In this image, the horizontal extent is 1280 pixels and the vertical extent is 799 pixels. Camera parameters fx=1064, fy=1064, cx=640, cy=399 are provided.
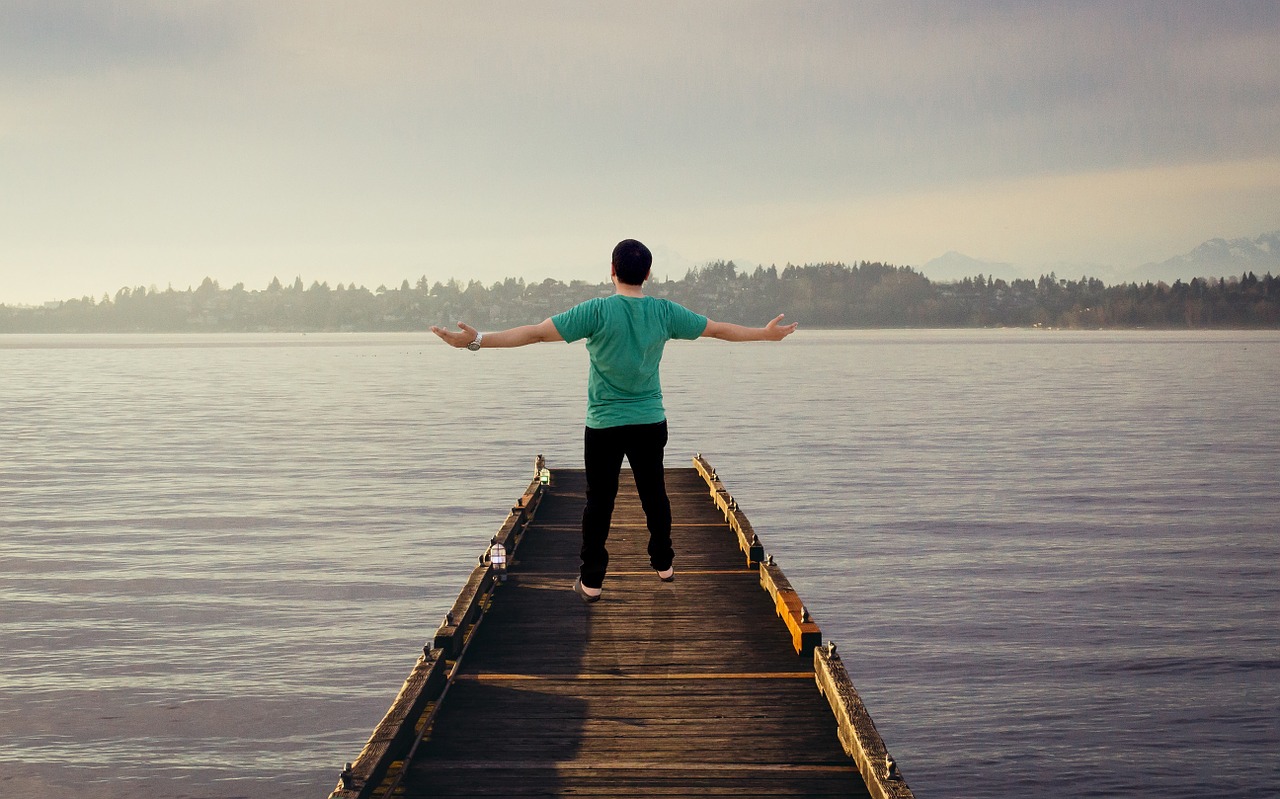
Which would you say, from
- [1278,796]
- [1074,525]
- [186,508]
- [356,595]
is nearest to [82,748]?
[356,595]

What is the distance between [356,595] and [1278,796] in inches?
638

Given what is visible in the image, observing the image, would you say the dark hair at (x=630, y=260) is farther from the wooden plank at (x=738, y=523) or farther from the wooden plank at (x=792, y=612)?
the wooden plank at (x=738, y=523)

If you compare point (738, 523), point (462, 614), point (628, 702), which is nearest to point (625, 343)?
point (628, 702)

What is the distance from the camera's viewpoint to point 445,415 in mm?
72625

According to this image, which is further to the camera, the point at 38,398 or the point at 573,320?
the point at 38,398

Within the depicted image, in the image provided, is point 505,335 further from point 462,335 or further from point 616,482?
point 616,482

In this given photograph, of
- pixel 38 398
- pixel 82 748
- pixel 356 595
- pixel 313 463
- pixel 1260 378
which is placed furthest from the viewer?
pixel 1260 378

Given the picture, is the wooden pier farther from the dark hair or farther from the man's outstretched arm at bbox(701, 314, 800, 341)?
the dark hair

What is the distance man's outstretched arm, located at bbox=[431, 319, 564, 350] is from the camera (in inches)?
293

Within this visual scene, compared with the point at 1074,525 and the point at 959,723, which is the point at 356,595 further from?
the point at 1074,525

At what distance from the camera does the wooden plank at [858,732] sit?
7445mm

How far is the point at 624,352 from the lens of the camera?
8047 millimetres

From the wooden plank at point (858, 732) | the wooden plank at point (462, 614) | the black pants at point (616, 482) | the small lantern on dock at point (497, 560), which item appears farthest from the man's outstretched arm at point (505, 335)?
the small lantern on dock at point (497, 560)

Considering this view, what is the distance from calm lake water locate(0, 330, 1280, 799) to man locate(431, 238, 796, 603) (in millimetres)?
7029
